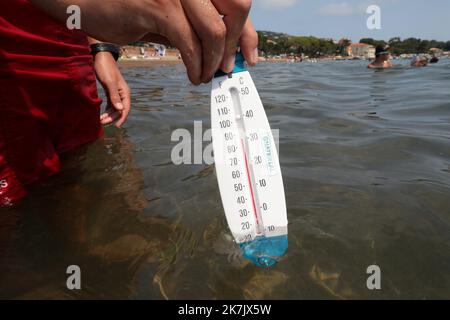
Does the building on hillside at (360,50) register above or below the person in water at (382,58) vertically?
above

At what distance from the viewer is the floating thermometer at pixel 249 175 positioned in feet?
5.09

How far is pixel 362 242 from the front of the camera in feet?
5.56

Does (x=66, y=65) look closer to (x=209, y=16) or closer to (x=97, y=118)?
(x=97, y=118)

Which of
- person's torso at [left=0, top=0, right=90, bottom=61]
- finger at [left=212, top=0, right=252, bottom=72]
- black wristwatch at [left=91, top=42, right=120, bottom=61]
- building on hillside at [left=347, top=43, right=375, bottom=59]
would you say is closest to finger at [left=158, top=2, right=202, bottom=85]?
finger at [left=212, top=0, right=252, bottom=72]

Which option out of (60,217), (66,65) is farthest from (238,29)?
(66,65)

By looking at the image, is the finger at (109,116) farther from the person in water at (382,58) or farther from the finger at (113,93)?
the person in water at (382,58)

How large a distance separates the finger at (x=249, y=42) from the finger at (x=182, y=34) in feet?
0.72

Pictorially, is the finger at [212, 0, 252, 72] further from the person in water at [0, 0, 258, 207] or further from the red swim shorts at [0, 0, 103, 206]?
the red swim shorts at [0, 0, 103, 206]

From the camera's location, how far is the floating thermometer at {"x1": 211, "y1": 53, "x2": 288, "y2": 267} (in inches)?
61.1

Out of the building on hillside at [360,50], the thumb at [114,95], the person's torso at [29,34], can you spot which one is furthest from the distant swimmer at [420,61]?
the building on hillside at [360,50]

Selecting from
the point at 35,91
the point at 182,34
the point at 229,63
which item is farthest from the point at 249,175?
the point at 35,91

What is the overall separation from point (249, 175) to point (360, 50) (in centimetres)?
13199

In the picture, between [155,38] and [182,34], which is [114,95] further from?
[182,34]

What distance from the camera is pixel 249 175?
5.16 feet
